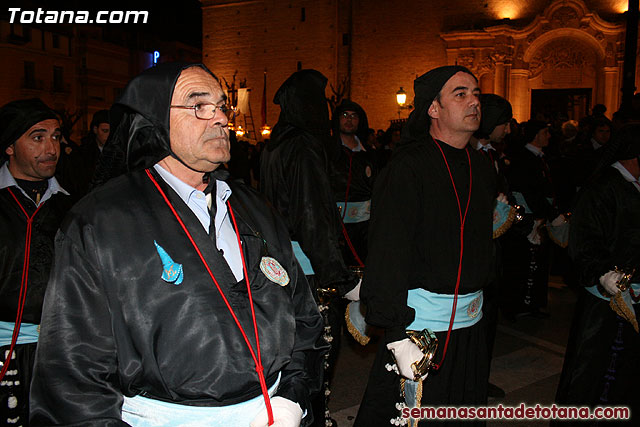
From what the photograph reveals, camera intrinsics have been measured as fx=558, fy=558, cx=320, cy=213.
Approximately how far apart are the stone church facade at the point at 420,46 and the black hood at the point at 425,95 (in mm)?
20654

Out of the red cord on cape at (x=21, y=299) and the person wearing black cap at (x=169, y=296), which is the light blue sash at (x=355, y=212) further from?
the person wearing black cap at (x=169, y=296)

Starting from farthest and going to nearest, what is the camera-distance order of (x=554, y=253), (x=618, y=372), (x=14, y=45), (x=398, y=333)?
(x=14, y=45)
(x=554, y=253)
(x=618, y=372)
(x=398, y=333)

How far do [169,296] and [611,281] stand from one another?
295cm

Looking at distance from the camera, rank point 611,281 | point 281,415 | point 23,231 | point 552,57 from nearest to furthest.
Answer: point 281,415, point 23,231, point 611,281, point 552,57

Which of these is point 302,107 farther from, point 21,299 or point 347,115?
point 347,115

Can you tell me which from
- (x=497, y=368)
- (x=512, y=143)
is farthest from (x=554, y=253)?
(x=497, y=368)

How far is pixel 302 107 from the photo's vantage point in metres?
4.29

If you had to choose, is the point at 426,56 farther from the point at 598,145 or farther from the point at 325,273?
the point at 325,273

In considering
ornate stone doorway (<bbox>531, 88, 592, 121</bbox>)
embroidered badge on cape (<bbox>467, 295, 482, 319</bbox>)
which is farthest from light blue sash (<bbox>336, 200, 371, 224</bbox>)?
ornate stone doorway (<bbox>531, 88, 592, 121</bbox>)

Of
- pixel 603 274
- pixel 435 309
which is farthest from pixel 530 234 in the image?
pixel 435 309

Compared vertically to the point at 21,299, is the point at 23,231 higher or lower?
higher

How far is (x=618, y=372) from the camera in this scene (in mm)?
3725

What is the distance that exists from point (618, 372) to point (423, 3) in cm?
2652

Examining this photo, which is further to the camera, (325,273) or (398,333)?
(325,273)
